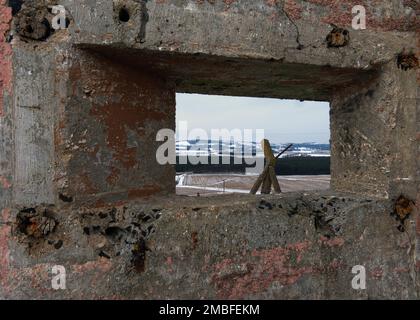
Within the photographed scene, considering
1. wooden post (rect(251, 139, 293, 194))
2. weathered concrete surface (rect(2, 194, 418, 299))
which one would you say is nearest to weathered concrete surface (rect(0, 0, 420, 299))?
weathered concrete surface (rect(2, 194, 418, 299))

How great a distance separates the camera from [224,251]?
160 centimetres

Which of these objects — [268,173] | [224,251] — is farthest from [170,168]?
[268,173]

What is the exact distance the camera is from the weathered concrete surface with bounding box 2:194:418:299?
1.45 metres

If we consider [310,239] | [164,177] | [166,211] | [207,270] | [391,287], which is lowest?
[391,287]

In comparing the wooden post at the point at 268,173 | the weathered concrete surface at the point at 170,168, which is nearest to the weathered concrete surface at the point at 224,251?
the weathered concrete surface at the point at 170,168

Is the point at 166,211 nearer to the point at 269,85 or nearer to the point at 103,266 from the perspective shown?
the point at 103,266

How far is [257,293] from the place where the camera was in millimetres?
1648

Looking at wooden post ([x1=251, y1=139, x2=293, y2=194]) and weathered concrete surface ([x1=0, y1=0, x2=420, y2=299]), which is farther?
wooden post ([x1=251, y1=139, x2=293, y2=194])

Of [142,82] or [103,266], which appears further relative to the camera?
[142,82]

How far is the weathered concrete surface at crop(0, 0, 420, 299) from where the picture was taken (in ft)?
4.64

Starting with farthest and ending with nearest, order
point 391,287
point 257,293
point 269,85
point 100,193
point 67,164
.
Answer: point 269,85, point 391,287, point 257,293, point 100,193, point 67,164

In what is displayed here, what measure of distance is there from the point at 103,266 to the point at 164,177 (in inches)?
23.2

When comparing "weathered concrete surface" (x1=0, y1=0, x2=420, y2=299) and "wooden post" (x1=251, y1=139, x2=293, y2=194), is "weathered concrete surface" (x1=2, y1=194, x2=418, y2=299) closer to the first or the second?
"weathered concrete surface" (x1=0, y1=0, x2=420, y2=299)
